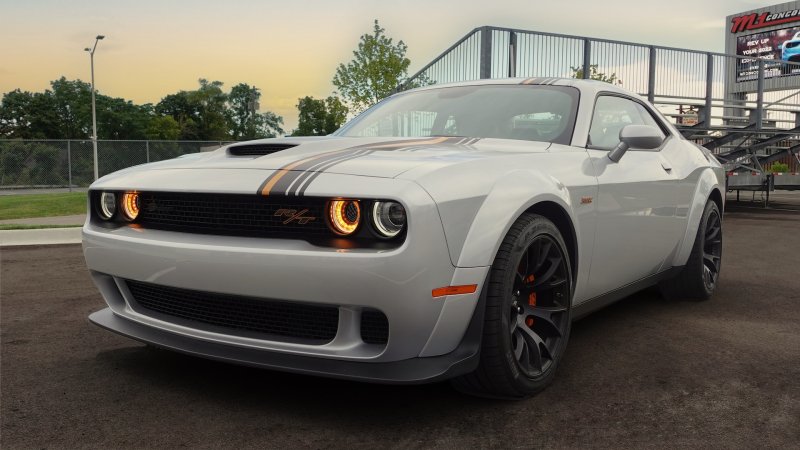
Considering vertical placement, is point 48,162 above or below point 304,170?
below

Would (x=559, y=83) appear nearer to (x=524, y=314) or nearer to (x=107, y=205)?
(x=524, y=314)

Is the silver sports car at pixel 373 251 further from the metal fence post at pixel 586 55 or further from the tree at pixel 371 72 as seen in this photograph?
the tree at pixel 371 72

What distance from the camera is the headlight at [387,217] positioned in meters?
2.26

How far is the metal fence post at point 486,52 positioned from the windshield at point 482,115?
21.1 ft

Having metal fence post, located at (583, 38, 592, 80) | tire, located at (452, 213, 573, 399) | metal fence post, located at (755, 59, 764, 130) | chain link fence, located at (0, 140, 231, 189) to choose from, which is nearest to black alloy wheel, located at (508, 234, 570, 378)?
tire, located at (452, 213, 573, 399)

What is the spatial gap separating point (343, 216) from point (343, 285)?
234 mm

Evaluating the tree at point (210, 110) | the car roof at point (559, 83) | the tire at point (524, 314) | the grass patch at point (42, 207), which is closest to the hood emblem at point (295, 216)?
the tire at point (524, 314)

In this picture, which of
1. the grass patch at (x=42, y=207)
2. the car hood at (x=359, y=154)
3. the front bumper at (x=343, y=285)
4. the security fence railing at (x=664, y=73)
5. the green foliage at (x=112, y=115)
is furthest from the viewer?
the green foliage at (x=112, y=115)

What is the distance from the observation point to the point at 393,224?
89.4 inches

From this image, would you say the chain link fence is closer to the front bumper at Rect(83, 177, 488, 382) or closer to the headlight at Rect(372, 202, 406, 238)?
the front bumper at Rect(83, 177, 488, 382)

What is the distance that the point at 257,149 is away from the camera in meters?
2.89

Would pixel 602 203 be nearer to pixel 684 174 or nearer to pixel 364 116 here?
pixel 684 174

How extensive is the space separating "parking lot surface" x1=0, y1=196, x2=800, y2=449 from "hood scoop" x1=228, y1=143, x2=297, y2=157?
0.94 m

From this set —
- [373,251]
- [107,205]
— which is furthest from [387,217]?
[107,205]
